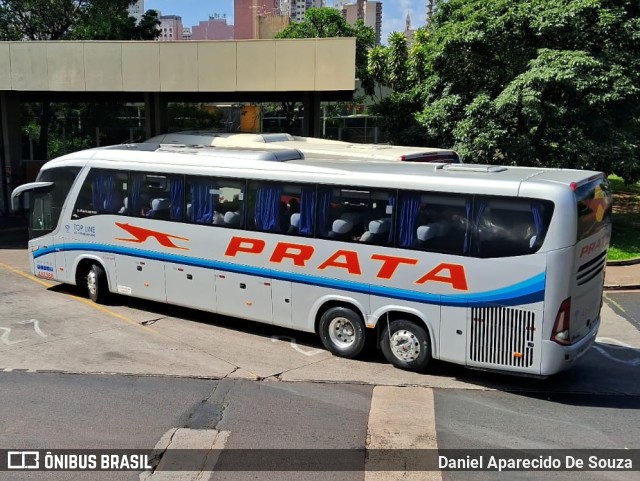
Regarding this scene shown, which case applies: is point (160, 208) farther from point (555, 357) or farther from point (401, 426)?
point (555, 357)

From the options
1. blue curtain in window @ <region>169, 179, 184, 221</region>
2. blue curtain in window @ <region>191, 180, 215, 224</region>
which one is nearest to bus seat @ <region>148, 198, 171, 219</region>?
blue curtain in window @ <region>169, 179, 184, 221</region>

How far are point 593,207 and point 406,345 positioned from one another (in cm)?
334

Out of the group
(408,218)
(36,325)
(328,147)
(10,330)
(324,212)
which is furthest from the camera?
(328,147)

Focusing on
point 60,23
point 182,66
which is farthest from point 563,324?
point 60,23

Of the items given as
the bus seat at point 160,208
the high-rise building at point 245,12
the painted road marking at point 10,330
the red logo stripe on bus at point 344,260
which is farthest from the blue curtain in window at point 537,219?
the high-rise building at point 245,12

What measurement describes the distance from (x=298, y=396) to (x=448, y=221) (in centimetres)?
324

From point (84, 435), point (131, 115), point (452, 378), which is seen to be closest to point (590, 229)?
point (452, 378)

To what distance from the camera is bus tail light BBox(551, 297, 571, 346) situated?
27.6ft

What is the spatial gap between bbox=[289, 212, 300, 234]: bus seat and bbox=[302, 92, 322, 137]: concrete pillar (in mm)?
13133

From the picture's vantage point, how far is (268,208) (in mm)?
11055

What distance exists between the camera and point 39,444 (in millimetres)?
7270

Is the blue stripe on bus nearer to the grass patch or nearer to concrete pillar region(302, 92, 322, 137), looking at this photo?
the grass patch

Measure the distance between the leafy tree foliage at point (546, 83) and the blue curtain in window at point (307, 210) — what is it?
10221mm

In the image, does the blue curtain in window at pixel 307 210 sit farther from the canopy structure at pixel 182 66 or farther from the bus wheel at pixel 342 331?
the canopy structure at pixel 182 66
